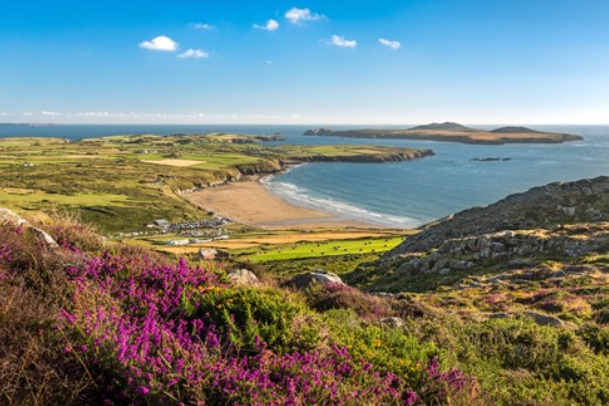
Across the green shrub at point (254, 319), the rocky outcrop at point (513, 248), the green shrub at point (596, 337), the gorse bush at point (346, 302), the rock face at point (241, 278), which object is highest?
the green shrub at point (254, 319)

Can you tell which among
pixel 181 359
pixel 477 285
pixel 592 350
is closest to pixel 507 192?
pixel 477 285

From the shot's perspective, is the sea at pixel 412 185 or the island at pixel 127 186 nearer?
the island at pixel 127 186

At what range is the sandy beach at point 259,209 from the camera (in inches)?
3359

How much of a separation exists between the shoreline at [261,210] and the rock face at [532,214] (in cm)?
4147

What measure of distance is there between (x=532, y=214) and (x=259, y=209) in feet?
240

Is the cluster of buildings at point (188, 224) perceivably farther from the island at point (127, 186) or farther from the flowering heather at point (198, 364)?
the flowering heather at point (198, 364)

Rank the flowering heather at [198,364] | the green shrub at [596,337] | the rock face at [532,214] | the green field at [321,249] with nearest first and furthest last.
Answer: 1. the flowering heather at [198,364]
2. the green shrub at [596,337]
3. the rock face at [532,214]
4. the green field at [321,249]

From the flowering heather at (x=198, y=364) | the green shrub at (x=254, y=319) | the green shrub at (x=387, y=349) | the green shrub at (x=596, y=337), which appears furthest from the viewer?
the green shrub at (x=596, y=337)

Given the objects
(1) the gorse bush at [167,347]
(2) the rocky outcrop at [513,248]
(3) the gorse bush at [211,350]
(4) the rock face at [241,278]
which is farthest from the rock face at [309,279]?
(2) the rocky outcrop at [513,248]

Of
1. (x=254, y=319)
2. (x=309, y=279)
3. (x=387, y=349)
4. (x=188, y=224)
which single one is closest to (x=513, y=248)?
(x=309, y=279)

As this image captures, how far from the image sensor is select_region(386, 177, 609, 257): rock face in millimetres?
32281

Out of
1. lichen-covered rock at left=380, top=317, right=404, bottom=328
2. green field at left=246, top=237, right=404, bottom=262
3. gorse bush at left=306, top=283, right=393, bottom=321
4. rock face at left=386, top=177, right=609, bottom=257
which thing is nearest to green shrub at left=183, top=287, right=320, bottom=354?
lichen-covered rock at left=380, top=317, right=404, bottom=328

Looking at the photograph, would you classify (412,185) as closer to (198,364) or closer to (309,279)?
(309,279)

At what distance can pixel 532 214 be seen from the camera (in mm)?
34094
